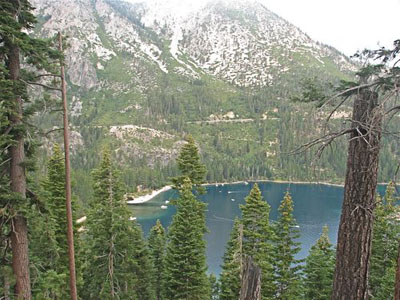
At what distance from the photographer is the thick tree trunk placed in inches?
205

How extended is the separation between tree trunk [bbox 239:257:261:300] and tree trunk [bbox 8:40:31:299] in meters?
5.21

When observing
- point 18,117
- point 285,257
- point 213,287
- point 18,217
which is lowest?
point 213,287

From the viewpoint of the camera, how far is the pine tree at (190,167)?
18.3 metres

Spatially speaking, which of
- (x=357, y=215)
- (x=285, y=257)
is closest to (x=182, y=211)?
(x=285, y=257)

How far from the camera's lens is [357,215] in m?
5.33

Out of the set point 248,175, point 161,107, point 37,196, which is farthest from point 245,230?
point 161,107

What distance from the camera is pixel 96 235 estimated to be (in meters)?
16.6

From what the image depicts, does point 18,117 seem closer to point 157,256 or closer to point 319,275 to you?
point 319,275

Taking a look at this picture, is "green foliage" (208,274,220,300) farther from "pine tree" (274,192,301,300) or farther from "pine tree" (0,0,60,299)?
"pine tree" (0,0,60,299)

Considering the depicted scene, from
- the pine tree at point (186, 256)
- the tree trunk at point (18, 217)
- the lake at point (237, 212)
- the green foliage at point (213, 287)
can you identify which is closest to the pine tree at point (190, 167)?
the pine tree at point (186, 256)

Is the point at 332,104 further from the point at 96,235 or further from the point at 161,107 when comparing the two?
the point at 161,107

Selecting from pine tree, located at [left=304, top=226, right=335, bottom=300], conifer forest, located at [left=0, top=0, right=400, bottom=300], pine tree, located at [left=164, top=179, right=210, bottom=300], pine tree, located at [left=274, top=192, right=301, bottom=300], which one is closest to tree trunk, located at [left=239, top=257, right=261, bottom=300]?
conifer forest, located at [left=0, top=0, right=400, bottom=300]

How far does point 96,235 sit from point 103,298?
2830 millimetres

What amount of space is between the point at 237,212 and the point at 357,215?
241 feet
